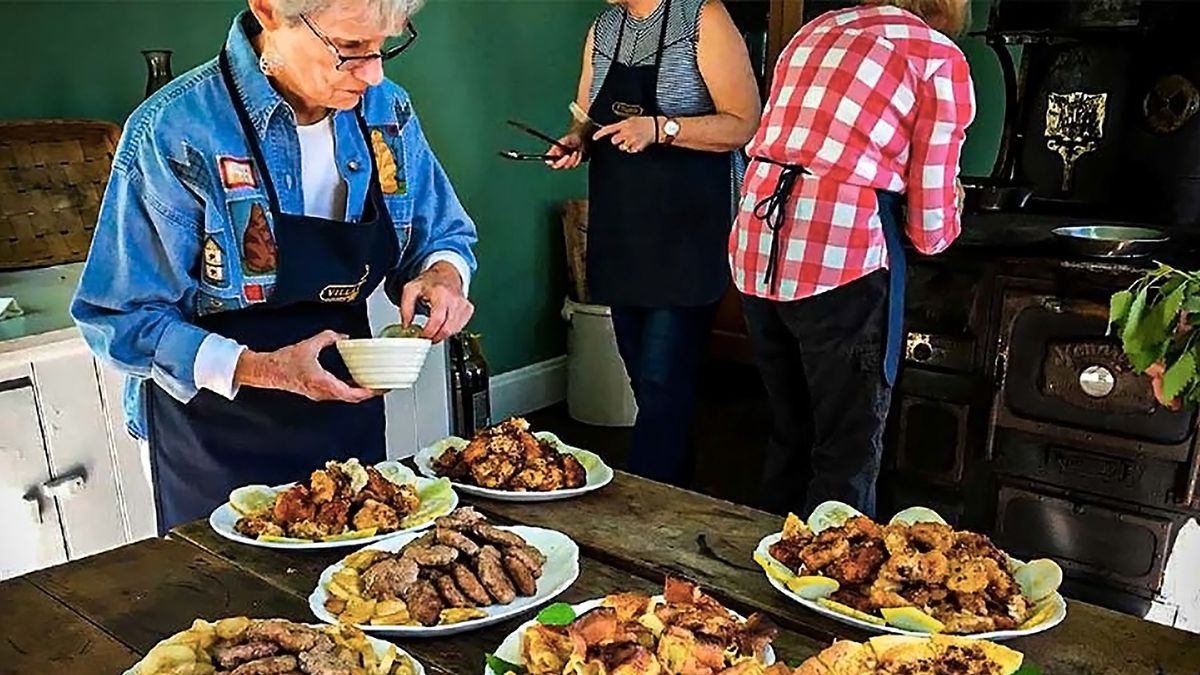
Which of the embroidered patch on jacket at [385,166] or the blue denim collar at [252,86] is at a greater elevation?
the blue denim collar at [252,86]

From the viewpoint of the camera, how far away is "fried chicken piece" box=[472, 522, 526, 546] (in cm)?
118

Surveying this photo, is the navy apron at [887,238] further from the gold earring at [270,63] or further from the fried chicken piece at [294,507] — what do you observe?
the fried chicken piece at [294,507]

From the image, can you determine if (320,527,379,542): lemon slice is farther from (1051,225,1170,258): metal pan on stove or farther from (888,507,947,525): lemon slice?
(1051,225,1170,258): metal pan on stove

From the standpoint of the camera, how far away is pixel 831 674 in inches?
35.9

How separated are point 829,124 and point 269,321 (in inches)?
43.1

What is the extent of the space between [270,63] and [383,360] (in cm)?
45

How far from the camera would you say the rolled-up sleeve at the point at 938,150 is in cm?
194


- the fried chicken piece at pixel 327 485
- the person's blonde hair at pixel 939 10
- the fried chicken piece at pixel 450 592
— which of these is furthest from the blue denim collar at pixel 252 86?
the person's blonde hair at pixel 939 10

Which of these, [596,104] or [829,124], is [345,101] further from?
[596,104]

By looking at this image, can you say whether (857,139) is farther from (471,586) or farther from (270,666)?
(270,666)

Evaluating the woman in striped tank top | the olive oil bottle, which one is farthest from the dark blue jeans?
the olive oil bottle

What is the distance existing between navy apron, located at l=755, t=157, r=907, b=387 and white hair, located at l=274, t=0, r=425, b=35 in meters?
0.91

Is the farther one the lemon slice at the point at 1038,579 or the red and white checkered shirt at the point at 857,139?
the red and white checkered shirt at the point at 857,139

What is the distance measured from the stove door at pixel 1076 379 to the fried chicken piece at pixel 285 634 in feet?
5.91
